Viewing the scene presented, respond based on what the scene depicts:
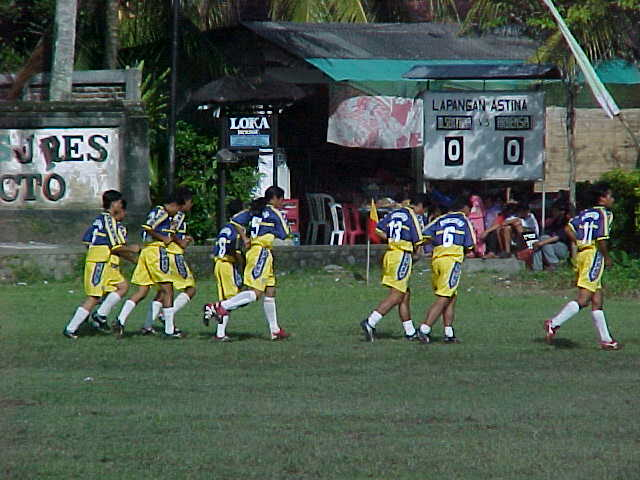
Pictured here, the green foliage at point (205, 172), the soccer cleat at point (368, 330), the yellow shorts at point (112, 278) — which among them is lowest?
the soccer cleat at point (368, 330)

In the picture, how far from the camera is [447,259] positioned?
1444 cm

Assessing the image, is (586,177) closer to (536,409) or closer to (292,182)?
(292,182)

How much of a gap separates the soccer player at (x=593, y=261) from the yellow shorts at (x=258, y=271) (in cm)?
318

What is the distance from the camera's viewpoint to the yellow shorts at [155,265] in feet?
49.7

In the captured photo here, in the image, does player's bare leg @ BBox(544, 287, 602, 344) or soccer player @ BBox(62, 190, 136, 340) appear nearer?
player's bare leg @ BBox(544, 287, 602, 344)

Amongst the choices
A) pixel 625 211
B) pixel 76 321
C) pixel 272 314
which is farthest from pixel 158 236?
pixel 625 211

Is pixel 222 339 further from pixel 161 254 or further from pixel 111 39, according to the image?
pixel 111 39

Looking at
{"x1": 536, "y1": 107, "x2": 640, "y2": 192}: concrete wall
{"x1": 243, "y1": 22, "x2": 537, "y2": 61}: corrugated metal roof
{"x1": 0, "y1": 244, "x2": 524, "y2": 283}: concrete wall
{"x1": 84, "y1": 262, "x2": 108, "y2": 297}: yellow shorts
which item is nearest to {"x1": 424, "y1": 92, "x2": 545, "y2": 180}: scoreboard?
{"x1": 0, "y1": 244, "x2": 524, "y2": 283}: concrete wall

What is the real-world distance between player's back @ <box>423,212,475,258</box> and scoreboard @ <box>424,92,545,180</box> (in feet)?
31.2

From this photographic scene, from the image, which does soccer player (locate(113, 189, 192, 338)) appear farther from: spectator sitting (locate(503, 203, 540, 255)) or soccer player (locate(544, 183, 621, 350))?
spectator sitting (locate(503, 203, 540, 255))

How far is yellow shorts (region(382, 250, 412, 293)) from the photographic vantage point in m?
14.5

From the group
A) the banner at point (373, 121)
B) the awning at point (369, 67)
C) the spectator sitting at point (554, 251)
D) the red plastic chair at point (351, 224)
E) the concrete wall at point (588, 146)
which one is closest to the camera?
the spectator sitting at point (554, 251)

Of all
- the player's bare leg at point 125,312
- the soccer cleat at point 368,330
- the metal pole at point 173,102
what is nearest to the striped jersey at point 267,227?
the soccer cleat at point 368,330

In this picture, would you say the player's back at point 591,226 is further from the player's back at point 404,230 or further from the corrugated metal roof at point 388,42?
the corrugated metal roof at point 388,42
